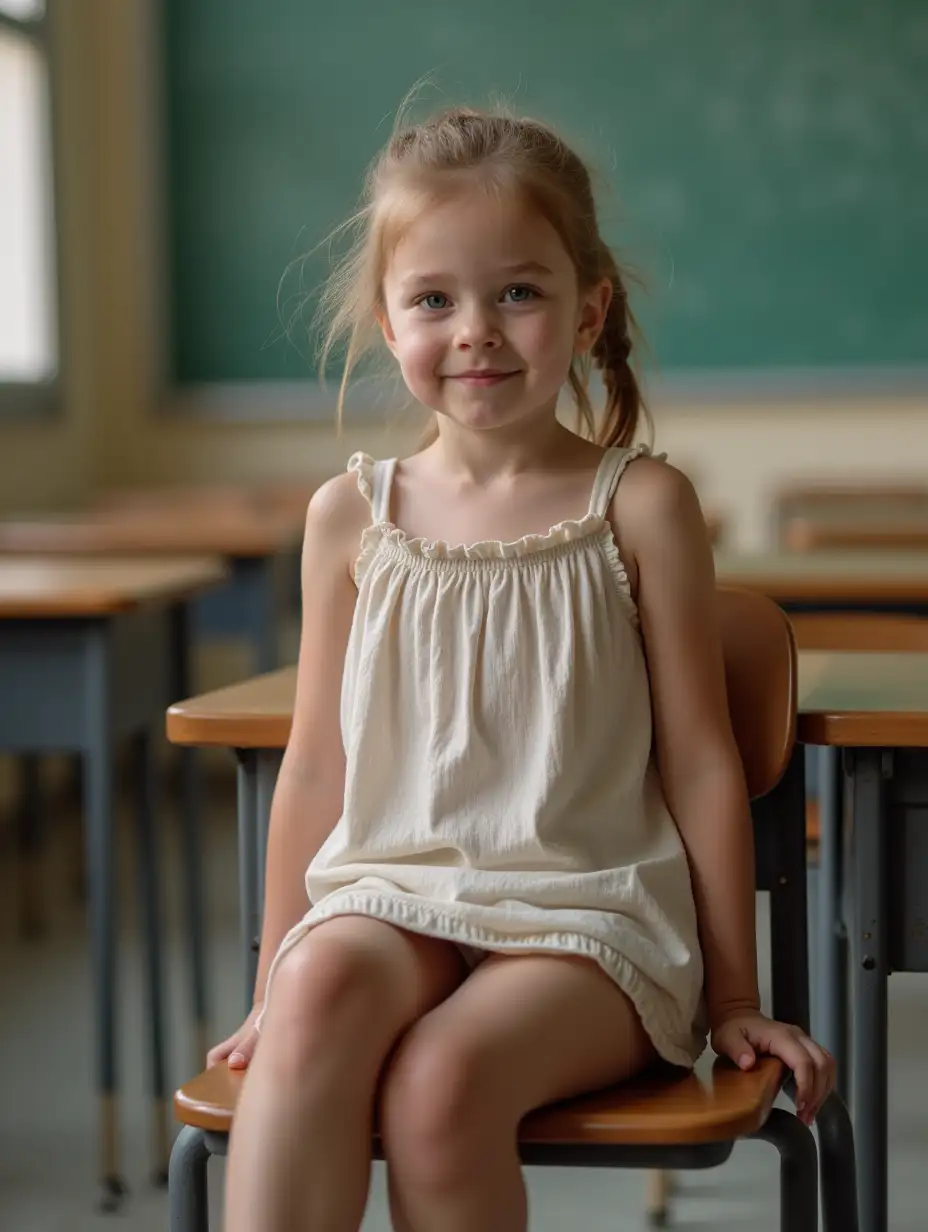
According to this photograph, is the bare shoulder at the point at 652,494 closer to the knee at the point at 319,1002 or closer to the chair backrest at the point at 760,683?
the chair backrest at the point at 760,683

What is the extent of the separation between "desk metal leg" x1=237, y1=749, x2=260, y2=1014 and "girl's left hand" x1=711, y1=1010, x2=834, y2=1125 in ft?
1.65

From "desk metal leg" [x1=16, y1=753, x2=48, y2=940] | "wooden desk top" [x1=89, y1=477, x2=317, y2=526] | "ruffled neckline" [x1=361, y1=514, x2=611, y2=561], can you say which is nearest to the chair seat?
"ruffled neckline" [x1=361, y1=514, x2=611, y2=561]

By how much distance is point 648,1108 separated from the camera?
126 cm

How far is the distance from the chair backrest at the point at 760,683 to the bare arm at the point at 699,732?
74 mm

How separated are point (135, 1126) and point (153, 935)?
0.30 metres

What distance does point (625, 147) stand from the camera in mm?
5641

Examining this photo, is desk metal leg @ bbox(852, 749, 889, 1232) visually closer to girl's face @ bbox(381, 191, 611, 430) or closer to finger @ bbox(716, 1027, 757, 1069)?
finger @ bbox(716, 1027, 757, 1069)

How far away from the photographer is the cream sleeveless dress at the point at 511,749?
1.37 metres

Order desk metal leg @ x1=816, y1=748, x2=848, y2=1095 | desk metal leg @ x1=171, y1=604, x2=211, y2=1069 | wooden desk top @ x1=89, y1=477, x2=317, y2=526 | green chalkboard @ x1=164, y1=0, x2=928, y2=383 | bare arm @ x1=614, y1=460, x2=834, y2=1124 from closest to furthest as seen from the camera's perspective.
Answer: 1. bare arm @ x1=614, y1=460, x2=834, y2=1124
2. desk metal leg @ x1=816, y1=748, x2=848, y2=1095
3. desk metal leg @ x1=171, y1=604, x2=211, y2=1069
4. wooden desk top @ x1=89, y1=477, x2=317, y2=526
5. green chalkboard @ x1=164, y1=0, x2=928, y2=383

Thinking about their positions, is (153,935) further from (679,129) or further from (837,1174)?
(679,129)

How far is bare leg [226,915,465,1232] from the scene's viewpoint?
117cm

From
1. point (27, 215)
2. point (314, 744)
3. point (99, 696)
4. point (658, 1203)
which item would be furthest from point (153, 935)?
point (27, 215)

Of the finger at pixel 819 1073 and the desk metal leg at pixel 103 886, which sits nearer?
the finger at pixel 819 1073

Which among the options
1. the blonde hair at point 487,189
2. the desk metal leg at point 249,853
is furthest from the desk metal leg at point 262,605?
the blonde hair at point 487,189
